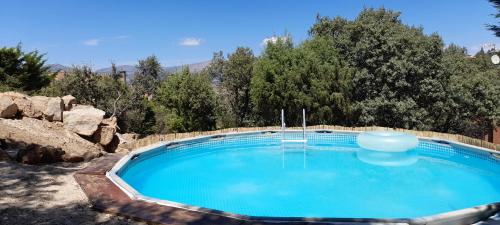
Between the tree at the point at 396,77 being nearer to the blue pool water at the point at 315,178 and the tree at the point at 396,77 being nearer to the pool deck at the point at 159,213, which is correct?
the blue pool water at the point at 315,178

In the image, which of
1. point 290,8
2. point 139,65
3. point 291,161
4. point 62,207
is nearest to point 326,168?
point 291,161

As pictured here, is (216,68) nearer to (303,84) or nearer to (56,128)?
(303,84)

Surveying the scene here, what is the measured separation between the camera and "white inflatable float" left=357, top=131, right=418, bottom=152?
13461mm

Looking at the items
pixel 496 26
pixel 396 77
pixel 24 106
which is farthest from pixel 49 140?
pixel 396 77

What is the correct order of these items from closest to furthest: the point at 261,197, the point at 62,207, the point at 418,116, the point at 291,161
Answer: the point at 62,207, the point at 261,197, the point at 291,161, the point at 418,116

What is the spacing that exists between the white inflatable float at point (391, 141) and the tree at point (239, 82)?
11.1 metres

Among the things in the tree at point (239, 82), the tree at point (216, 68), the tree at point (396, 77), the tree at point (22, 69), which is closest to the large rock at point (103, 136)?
the tree at point (396, 77)

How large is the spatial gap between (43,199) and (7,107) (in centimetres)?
624

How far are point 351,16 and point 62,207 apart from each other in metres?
20.5

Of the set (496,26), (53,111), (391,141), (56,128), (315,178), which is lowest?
(315,178)

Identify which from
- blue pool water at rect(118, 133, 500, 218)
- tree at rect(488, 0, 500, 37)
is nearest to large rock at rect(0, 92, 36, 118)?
blue pool water at rect(118, 133, 500, 218)

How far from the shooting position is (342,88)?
19.1m

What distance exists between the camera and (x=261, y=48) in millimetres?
21250

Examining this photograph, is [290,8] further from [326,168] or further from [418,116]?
[326,168]
